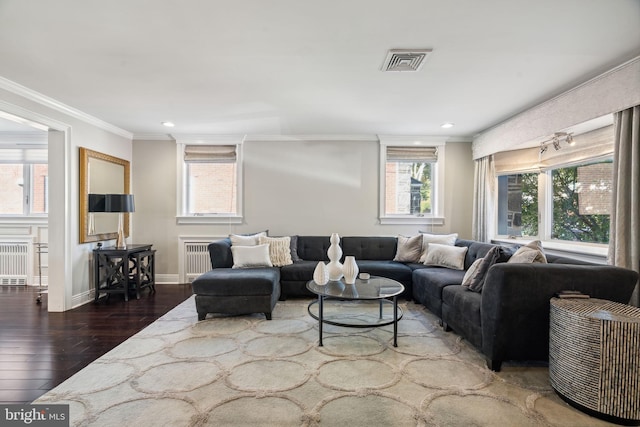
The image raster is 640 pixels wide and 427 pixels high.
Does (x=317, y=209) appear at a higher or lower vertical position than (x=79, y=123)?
lower

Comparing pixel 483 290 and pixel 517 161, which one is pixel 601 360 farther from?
pixel 517 161

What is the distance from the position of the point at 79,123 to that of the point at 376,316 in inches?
171

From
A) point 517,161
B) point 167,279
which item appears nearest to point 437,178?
point 517,161

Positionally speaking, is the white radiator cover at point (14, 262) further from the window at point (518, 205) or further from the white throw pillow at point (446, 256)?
the window at point (518, 205)

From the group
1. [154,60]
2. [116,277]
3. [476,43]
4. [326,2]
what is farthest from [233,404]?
[116,277]

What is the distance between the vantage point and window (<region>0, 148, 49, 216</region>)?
4.95 m

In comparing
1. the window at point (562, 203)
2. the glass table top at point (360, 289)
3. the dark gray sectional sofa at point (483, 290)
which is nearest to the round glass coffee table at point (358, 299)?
the glass table top at point (360, 289)

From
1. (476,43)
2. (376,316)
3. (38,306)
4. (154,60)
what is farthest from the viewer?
(38,306)

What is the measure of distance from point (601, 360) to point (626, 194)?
1.58 m

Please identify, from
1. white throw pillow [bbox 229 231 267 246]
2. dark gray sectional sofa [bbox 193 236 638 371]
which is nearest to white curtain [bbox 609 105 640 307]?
dark gray sectional sofa [bbox 193 236 638 371]

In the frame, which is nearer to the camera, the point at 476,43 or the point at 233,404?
the point at 233,404

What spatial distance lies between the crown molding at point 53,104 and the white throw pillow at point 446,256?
4815 mm

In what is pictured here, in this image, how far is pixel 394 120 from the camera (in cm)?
410

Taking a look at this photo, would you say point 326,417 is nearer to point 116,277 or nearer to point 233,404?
point 233,404
